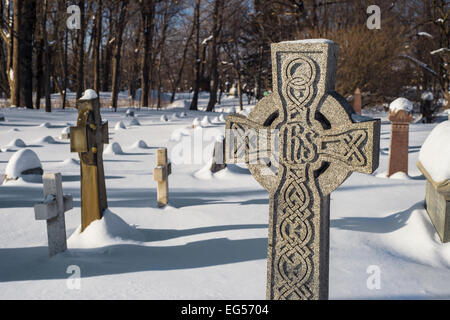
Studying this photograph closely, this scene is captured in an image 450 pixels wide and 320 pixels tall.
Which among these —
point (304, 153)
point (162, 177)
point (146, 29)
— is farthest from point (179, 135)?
point (146, 29)

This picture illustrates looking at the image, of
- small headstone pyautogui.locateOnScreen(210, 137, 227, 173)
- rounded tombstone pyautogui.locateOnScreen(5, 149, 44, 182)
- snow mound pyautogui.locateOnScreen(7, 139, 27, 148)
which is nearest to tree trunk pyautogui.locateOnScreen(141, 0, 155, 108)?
snow mound pyautogui.locateOnScreen(7, 139, 27, 148)

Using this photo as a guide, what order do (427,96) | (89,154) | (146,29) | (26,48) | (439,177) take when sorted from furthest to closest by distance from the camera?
(146,29) < (427,96) < (26,48) < (89,154) < (439,177)

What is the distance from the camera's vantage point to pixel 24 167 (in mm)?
7914

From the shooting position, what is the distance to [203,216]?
19.6 ft

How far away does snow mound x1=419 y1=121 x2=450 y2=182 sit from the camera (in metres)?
4.67

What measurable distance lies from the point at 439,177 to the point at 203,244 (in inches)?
103

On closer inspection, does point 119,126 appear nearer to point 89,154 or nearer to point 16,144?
point 16,144

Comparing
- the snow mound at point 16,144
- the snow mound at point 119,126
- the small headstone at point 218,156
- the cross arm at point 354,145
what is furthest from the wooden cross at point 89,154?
the snow mound at point 119,126

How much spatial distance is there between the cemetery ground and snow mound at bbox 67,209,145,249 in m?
0.01

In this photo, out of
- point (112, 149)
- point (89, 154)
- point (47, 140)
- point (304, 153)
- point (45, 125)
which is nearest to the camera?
point (304, 153)

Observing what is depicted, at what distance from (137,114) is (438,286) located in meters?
18.9

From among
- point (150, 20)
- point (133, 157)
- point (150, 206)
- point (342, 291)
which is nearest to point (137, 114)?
point (150, 20)

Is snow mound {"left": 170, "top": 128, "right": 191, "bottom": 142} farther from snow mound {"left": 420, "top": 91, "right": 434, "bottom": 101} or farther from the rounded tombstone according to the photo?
snow mound {"left": 420, "top": 91, "right": 434, "bottom": 101}

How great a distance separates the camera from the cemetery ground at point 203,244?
379cm
